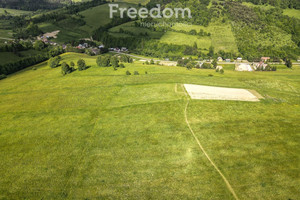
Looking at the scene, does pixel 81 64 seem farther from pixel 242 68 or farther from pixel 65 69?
pixel 242 68

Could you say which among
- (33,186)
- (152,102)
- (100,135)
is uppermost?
(152,102)

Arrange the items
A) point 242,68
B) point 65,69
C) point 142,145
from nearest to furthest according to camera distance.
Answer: point 142,145, point 65,69, point 242,68

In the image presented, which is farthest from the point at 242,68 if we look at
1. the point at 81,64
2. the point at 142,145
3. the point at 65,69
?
the point at 142,145

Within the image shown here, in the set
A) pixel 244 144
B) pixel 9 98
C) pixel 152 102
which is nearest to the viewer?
pixel 244 144

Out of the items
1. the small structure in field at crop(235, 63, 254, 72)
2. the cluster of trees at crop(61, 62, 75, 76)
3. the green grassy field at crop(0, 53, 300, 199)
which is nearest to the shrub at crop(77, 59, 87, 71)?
the cluster of trees at crop(61, 62, 75, 76)

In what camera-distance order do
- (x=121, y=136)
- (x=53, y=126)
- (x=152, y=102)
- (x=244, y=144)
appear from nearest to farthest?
(x=244, y=144) → (x=121, y=136) → (x=53, y=126) → (x=152, y=102)

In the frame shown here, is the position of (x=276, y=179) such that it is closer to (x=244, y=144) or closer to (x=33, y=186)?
(x=244, y=144)

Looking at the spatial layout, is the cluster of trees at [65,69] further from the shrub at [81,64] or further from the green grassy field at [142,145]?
the green grassy field at [142,145]

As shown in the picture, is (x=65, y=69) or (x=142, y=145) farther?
(x=65, y=69)

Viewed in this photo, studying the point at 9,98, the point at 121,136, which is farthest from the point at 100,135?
the point at 9,98
